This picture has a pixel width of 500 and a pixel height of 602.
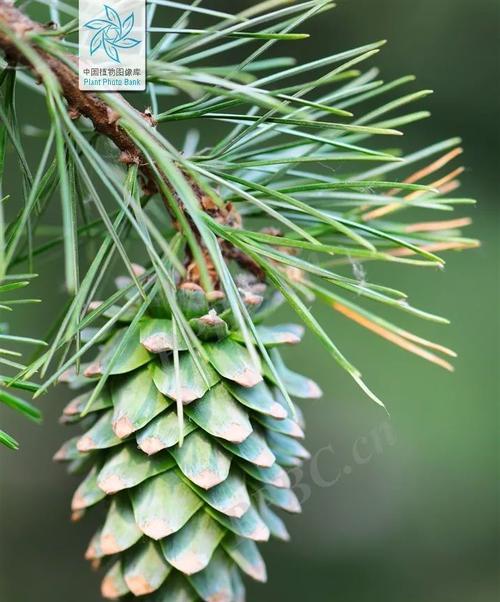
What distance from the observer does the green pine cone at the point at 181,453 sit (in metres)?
0.38

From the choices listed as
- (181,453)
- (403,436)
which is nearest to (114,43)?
(181,453)

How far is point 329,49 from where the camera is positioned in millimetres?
1183

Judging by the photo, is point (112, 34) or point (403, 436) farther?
point (403, 436)

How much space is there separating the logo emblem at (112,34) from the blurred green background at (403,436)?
807mm

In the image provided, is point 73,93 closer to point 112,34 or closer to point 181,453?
point 112,34

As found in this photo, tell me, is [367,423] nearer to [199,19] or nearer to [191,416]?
[199,19]

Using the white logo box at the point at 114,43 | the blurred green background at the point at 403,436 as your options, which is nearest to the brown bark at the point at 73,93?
the white logo box at the point at 114,43

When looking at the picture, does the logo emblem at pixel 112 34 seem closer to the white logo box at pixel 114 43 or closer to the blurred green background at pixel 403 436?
the white logo box at pixel 114 43

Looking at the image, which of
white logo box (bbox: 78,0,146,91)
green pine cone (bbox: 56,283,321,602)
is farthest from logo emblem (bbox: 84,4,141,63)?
green pine cone (bbox: 56,283,321,602)

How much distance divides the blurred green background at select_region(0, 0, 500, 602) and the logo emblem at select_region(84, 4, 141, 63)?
807 mm

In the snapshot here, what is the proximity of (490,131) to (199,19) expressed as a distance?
492 millimetres

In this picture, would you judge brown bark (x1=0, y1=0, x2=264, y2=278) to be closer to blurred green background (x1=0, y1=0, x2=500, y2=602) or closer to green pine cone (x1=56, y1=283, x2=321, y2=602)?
green pine cone (x1=56, y1=283, x2=321, y2=602)

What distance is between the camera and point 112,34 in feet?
1.13

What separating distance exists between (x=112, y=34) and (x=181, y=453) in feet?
0.67
